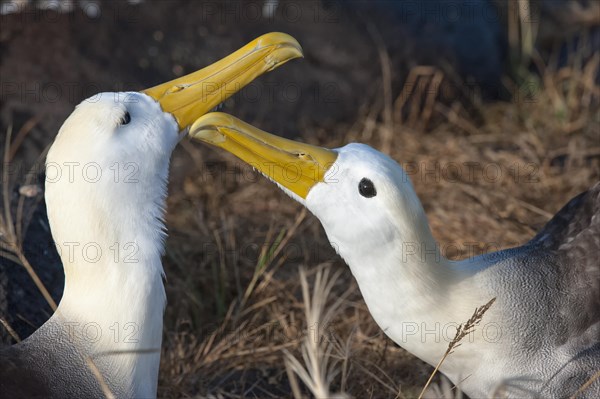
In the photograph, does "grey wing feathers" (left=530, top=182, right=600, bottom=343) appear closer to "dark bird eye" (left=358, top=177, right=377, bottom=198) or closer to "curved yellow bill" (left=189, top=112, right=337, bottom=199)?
"dark bird eye" (left=358, top=177, right=377, bottom=198)

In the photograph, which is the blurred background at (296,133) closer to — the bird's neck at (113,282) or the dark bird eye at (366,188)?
the bird's neck at (113,282)

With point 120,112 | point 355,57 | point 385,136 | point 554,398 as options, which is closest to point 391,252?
point 554,398

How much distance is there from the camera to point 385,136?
18.0ft

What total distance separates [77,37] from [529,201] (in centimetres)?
272

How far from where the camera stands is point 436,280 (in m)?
3.03

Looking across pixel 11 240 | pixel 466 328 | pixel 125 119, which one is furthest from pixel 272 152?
pixel 11 240

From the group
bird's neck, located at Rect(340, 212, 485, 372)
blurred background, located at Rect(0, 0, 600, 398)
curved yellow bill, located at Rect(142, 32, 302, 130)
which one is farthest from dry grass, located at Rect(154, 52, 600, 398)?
curved yellow bill, located at Rect(142, 32, 302, 130)

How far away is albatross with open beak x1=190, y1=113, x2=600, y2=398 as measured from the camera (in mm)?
2918

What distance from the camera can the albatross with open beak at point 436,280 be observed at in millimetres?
2918

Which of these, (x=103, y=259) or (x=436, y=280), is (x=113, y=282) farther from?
(x=436, y=280)

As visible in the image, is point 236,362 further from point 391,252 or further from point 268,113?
point 268,113

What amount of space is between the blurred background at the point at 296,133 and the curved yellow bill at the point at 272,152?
38.9 inches

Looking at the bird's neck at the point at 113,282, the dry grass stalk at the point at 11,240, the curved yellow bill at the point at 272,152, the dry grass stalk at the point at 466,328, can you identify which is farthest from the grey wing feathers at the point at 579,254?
the dry grass stalk at the point at 11,240

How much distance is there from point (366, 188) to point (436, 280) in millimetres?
408
